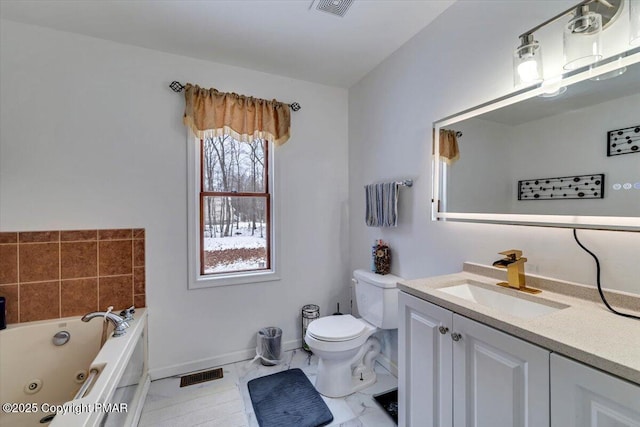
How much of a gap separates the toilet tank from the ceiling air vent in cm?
181

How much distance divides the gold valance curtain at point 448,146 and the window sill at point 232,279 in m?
1.70

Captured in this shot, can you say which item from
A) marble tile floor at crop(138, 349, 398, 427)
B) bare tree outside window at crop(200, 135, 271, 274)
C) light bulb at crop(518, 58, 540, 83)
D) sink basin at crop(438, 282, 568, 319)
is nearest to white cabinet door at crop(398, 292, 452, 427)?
sink basin at crop(438, 282, 568, 319)

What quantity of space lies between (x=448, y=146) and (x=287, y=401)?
1983mm

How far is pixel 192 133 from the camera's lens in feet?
7.37

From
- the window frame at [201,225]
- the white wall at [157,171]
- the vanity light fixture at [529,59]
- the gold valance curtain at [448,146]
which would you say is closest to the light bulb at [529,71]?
the vanity light fixture at [529,59]

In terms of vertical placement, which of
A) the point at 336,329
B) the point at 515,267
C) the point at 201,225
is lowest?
the point at 336,329

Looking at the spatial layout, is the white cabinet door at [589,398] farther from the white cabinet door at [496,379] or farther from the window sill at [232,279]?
the window sill at [232,279]

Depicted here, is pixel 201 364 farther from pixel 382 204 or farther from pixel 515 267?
pixel 515 267

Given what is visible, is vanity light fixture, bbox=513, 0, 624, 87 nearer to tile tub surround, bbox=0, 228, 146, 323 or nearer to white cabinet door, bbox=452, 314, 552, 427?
white cabinet door, bbox=452, 314, 552, 427

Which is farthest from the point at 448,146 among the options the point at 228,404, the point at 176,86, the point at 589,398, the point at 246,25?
the point at 228,404

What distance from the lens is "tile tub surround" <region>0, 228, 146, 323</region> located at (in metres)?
1.83

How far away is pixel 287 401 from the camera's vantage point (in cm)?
190

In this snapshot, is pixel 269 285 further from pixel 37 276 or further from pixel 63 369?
pixel 37 276

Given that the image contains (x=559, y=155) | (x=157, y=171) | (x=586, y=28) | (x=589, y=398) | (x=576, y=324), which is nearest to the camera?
(x=589, y=398)
